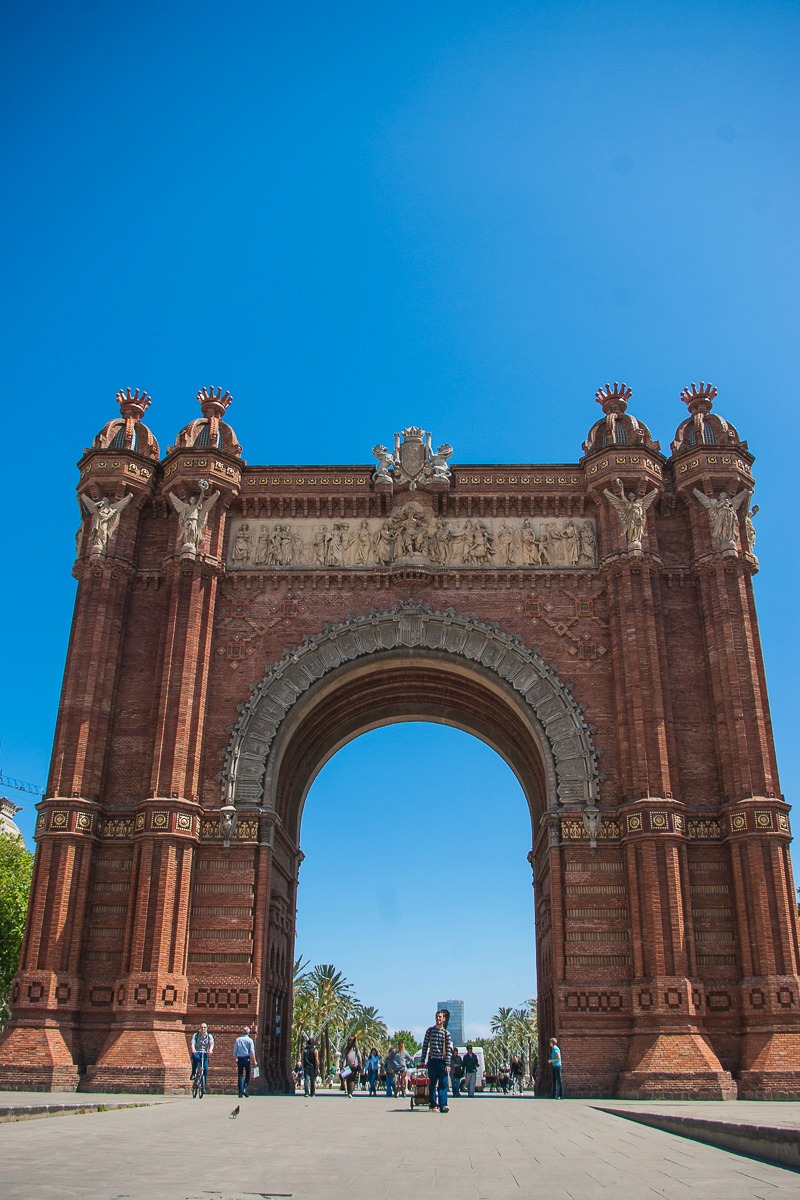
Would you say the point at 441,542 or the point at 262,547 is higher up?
the point at 441,542

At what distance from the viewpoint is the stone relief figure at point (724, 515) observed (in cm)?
2595

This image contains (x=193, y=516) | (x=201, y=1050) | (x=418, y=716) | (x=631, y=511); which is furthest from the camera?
(x=418, y=716)

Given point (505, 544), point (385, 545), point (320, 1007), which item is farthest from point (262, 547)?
point (320, 1007)

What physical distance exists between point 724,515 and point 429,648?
8.39 metres

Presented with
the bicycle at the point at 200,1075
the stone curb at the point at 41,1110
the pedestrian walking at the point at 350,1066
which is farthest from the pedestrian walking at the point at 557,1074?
the stone curb at the point at 41,1110

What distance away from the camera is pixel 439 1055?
1730 cm

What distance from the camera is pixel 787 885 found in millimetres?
22656

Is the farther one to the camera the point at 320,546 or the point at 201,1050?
the point at 320,546

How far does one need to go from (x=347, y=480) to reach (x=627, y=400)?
8.30 meters

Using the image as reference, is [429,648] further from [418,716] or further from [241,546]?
[241,546]

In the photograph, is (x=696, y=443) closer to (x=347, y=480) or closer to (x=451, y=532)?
(x=451, y=532)

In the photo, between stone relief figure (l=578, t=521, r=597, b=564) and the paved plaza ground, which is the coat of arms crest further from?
the paved plaza ground

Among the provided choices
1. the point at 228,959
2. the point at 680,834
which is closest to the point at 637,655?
the point at 680,834

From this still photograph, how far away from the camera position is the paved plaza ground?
7332 mm
